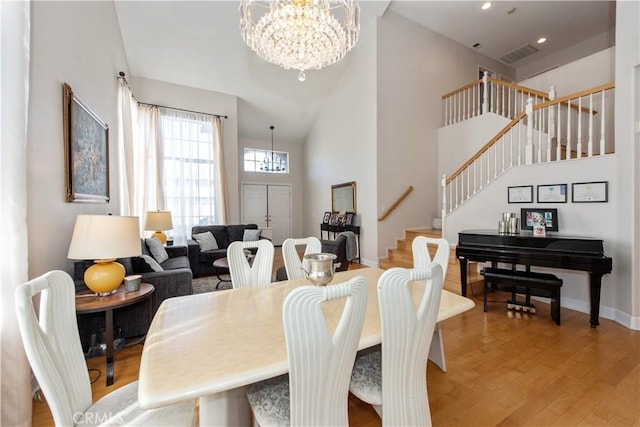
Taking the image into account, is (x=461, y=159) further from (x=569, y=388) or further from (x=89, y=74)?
(x=89, y=74)

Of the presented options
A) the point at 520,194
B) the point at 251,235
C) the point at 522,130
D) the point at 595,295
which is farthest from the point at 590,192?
the point at 251,235

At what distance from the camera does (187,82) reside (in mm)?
5336

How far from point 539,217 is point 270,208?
6289 mm

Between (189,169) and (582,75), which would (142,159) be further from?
(582,75)

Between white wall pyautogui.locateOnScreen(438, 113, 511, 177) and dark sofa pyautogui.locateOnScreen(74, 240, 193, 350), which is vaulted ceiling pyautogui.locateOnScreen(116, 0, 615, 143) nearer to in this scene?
white wall pyautogui.locateOnScreen(438, 113, 511, 177)

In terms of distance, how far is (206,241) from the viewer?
15.9 ft

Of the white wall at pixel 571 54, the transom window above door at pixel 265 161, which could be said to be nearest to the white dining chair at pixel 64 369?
the transom window above door at pixel 265 161

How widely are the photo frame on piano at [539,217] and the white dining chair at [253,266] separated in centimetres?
331

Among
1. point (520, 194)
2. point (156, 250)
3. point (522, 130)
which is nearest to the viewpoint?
point (520, 194)

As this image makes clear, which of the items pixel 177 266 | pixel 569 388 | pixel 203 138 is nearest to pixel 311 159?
pixel 203 138

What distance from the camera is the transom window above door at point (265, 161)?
7.64 metres

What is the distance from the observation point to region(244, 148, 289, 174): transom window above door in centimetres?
764

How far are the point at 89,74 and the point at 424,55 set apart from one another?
5645mm

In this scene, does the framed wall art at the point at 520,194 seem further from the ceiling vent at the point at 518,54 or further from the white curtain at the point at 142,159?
the white curtain at the point at 142,159
